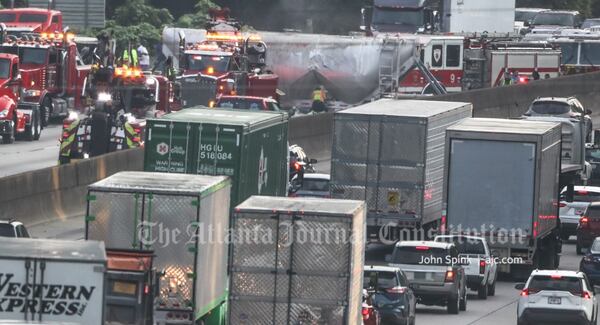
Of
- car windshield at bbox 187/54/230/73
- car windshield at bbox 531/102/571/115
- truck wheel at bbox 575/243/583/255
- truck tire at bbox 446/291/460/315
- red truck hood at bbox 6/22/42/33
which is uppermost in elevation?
red truck hood at bbox 6/22/42/33

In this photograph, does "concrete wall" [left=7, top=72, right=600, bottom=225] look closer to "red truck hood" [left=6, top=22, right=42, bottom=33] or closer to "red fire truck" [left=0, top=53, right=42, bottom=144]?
"red fire truck" [left=0, top=53, right=42, bottom=144]

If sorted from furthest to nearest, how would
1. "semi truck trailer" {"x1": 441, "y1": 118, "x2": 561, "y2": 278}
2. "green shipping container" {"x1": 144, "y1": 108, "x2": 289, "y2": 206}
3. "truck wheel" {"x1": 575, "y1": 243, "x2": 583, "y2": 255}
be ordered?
"truck wheel" {"x1": 575, "y1": 243, "x2": 583, "y2": 255} < "semi truck trailer" {"x1": 441, "y1": 118, "x2": 561, "y2": 278} < "green shipping container" {"x1": 144, "y1": 108, "x2": 289, "y2": 206}

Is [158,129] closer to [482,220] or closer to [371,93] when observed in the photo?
[482,220]

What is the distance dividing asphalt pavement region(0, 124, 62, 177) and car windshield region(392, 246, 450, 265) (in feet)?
52.0

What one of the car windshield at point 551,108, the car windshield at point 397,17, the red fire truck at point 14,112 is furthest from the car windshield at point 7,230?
the car windshield at point 397,17

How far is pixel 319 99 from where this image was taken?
6650 centimetres

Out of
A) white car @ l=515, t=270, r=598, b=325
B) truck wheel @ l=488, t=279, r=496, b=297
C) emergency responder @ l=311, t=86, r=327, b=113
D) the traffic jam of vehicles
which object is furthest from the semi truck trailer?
emergency responder @ l=311, t=86, r=327, b=113

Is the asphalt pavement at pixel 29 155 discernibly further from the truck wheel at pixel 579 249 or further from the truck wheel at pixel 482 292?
the truck wheel at pixel 482 292

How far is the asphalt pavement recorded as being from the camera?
4760 centimetres

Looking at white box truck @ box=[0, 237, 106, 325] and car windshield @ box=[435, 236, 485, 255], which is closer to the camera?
white box truck @ box=[0, 237, 106, 325]

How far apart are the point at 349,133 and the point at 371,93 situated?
99.9 feet

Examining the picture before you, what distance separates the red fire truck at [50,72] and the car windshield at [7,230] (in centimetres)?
2697

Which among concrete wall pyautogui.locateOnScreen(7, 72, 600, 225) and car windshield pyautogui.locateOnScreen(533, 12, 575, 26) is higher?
car windshield pyautogui.locateOnScreen(533, 12, 575, 26)

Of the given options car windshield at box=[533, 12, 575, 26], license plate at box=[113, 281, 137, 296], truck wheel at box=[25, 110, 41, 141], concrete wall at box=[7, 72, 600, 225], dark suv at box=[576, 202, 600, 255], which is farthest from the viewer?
car windshield at box=[533, 12, 575, 26]
